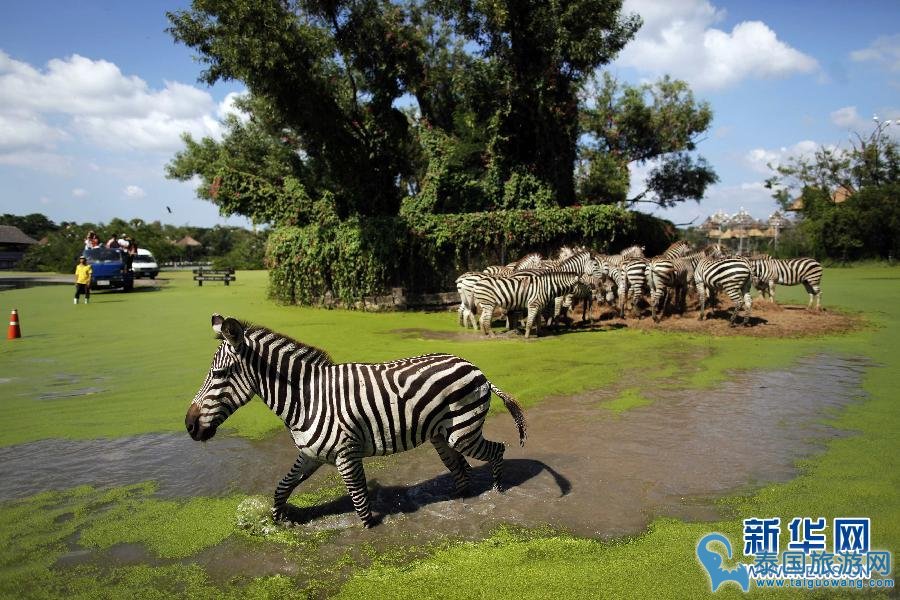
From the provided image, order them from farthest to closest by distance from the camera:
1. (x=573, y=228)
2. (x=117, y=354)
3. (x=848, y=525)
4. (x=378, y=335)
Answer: (x=573, y=228)
(x=378, y=335)
(x=117, y=354)
(x=848, y=525)

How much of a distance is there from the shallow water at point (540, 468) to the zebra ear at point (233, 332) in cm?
156

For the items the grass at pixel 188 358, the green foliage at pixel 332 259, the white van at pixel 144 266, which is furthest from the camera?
the white van at pixel 144 266

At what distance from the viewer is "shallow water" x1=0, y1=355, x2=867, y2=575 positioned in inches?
188

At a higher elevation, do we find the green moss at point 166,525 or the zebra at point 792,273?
the zebra at point 792,273

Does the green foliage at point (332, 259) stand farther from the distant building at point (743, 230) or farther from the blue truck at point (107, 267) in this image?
the distant building at point (743, 230)

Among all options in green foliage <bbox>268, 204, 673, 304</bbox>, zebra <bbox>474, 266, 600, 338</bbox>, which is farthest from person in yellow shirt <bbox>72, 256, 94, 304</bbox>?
zebra <bbox>474, 266, 600, 338</bbox>

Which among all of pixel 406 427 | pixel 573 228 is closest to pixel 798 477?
pixel 406 427

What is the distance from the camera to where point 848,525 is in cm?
443

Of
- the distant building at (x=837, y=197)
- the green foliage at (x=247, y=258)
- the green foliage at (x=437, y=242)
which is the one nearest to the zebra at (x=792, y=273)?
the green foliage at (x=437, y=242)

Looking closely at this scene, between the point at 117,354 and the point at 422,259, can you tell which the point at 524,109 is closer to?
the point at 422,259

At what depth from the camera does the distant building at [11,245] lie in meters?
60.2

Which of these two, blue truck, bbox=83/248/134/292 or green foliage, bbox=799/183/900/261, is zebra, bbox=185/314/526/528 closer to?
blue truck, bbox=83/248/134/292

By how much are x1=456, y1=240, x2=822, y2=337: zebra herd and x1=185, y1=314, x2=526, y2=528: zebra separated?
340 inches

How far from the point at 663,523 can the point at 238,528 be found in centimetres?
342
